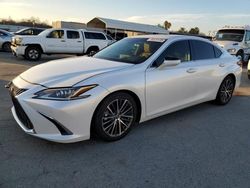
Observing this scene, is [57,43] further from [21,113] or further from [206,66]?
[21,113]

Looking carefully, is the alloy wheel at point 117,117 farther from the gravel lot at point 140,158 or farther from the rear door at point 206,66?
the rear door at point 206,66

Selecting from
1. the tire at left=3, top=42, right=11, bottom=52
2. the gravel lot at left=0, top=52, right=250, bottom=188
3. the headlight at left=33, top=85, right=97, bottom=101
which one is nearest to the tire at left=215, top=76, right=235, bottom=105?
the gravel lot at left=0, top=52, right=250, bottom=188

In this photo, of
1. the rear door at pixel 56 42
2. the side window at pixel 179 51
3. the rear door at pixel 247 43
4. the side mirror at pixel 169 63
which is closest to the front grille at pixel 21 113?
the side mirror at pixel 169 63

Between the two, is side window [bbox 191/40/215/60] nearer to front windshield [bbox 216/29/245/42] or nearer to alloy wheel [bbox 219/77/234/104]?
→ alloy wheel [bbox 219/77/234/104]

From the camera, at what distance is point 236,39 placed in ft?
49.8

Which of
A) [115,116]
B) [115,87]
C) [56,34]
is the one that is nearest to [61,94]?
[115,87]

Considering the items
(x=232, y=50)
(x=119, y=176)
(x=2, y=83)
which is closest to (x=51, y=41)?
(x=2, y=83)

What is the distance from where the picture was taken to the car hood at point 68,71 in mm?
3617

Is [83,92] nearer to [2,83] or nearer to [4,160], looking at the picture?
[4,160]

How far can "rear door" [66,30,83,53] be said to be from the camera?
15.2 metres

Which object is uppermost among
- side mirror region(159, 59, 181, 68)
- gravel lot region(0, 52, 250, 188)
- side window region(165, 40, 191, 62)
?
side window region(165, 40, 191, 62)

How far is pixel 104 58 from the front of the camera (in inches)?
191

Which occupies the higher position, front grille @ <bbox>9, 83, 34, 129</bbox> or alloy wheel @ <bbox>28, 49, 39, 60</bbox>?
alloy wheel @ <bbox>28, 49, 39, 60</bbox>

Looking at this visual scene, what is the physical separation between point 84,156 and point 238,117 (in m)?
3.43
